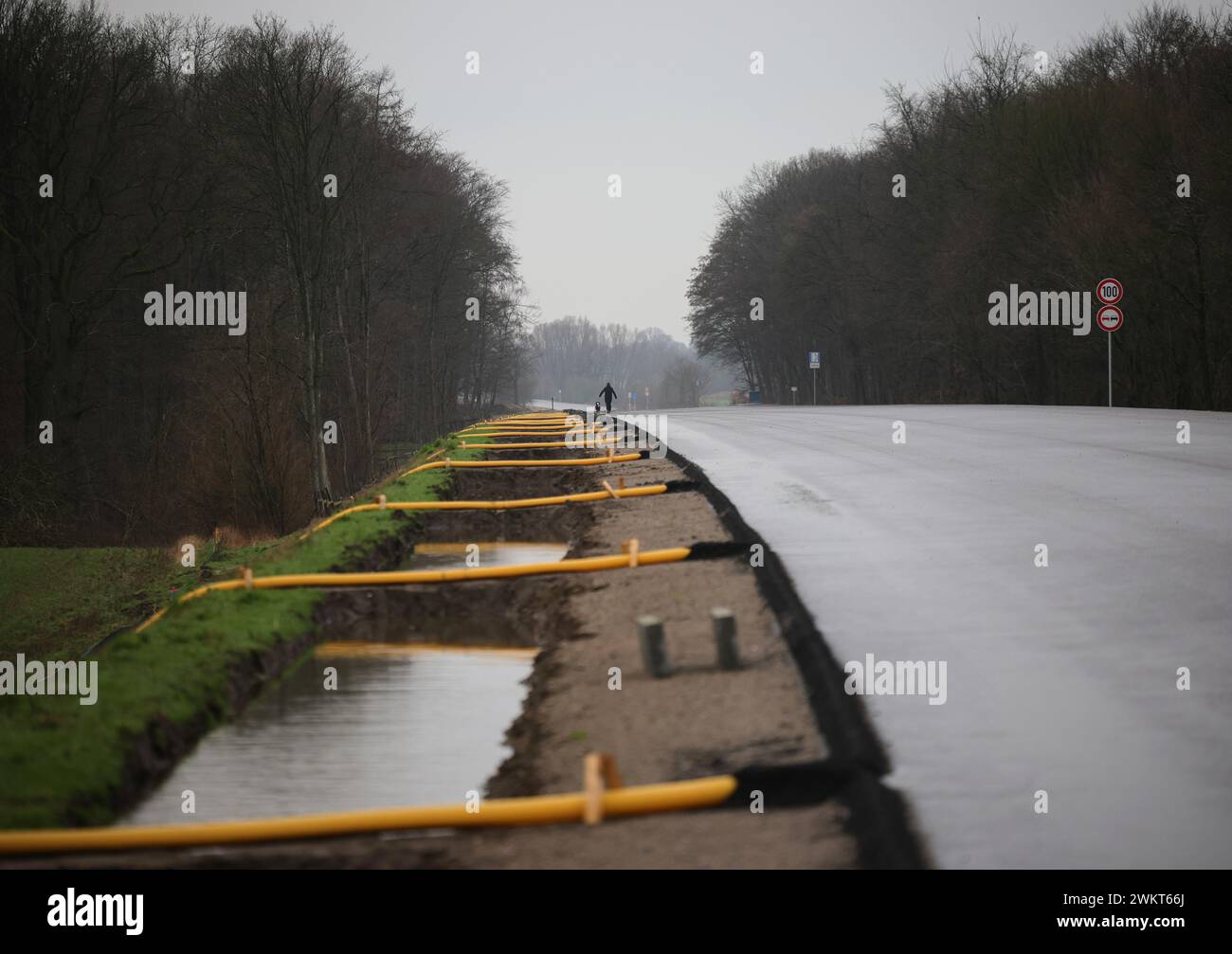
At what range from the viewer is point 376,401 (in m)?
42.8

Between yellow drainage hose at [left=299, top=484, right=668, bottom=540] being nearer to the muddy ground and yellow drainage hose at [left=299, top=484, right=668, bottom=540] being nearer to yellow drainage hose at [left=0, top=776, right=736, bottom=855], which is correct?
the muddy ground

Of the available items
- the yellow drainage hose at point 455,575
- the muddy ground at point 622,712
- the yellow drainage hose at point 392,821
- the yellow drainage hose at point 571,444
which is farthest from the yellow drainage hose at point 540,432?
the yellow drainage hose at point 392,821

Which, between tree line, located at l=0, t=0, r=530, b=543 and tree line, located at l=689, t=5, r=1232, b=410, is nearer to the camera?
tree line, located at l=0, t=0, r=530, b=543

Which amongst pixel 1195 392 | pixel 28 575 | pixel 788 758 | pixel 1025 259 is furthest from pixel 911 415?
pixel 788 758

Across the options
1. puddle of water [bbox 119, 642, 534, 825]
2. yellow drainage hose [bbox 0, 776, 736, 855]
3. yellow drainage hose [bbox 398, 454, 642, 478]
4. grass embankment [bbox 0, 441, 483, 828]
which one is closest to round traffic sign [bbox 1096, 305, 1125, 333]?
yellow drainage hose [bbox 398, 454, 642, 478]

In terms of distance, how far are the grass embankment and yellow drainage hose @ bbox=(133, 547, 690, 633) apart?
0.20m

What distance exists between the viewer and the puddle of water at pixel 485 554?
1644 cm

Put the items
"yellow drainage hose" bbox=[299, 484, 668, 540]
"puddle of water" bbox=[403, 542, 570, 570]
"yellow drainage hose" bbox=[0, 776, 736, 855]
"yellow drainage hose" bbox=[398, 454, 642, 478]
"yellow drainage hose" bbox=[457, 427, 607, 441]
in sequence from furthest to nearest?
1. "yellow drainage hose" bbox=[457, 427, 607, 441]
2. "yellow drainage hose" bbox=[398, 454, 642, 478]
3. "yellow drainage hose" bbox=[299, 484, 668, 540]
4. "puddle of water" bbox=[403, 542, 570, 570]
5. "yellow drainage hose" bbox=[0, 776, 736, 855]

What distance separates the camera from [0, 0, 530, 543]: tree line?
3009 centimetres

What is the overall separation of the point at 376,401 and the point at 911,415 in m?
18.3

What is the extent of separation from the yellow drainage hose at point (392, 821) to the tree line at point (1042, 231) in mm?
33143

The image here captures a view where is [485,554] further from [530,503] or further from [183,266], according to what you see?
[183,266]

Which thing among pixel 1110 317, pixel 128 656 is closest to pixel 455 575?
pixel 128 656

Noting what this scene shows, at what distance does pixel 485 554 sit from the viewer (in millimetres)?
17375
